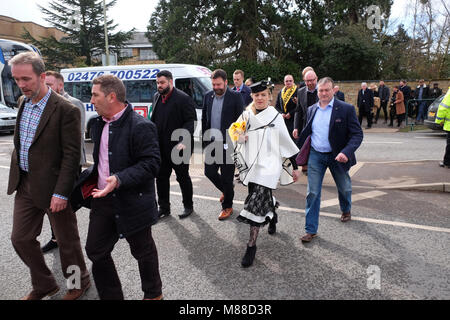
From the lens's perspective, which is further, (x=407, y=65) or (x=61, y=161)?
(x=407, y=65)

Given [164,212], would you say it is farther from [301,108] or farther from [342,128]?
[301,108]

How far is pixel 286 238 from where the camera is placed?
4.14m

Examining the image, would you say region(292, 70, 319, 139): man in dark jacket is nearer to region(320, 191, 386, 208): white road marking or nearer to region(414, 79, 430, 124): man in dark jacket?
region(320, 191, 386, 208): white road marking

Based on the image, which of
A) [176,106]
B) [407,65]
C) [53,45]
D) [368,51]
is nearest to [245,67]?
[368,51]

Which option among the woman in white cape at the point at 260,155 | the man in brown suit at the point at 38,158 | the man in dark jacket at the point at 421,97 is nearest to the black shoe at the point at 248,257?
the woman in white cape at the point at 260,155

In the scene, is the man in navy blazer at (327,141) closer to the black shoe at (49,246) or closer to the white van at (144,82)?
the black shoe at (49,246)

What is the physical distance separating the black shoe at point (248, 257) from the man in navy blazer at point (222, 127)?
1.25 m

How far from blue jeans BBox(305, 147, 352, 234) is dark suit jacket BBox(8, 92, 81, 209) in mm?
2515

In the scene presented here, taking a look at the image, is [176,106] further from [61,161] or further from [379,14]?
[379,14]

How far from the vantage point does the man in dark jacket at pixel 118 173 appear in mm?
2516

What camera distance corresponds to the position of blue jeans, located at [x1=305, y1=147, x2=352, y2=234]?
4.05 m

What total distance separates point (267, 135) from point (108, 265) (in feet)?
6.32

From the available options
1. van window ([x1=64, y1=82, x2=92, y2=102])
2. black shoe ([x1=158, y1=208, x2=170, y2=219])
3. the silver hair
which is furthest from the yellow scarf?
van window ([x1=64, y1=82, x2=92, y2=102])

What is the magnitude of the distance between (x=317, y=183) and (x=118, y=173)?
2457mm
